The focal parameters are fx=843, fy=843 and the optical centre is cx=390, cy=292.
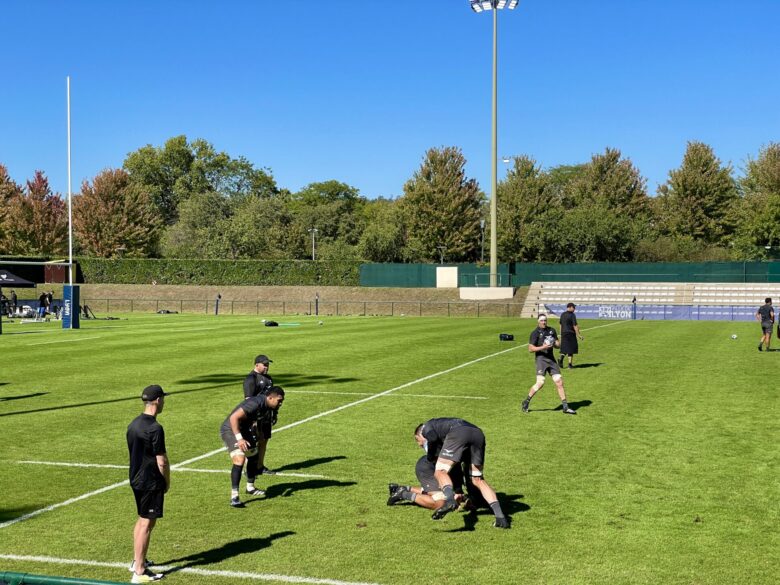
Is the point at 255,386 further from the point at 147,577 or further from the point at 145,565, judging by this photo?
the point at 147,577

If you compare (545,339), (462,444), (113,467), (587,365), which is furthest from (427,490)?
(587,365)

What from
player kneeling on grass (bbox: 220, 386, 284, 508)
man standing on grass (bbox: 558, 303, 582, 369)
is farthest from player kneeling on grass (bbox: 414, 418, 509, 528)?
man standing on grass (bbox: 558, 303, 582, 369)

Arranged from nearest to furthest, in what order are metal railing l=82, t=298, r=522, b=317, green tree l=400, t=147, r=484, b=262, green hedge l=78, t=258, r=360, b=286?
metal railing l=82, t=298, r=522, b=317
green hedge l=78, t=258, r=360, b=286
green tree l=400, t=147, r=484, b=262

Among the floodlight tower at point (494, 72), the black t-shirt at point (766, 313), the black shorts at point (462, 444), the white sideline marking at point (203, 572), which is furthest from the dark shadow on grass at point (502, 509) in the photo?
the floodlight tower at point (494, 72)

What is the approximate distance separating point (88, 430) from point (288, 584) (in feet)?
29.8

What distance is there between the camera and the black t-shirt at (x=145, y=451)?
8156 mm

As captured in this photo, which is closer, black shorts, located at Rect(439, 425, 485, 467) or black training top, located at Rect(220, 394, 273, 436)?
black shorts, located at Rect(439, 425, 485, 467)

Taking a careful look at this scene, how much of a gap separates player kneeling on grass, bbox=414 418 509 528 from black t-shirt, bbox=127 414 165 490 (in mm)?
3331

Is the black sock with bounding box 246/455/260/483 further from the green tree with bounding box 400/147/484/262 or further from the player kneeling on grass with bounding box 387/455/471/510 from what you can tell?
the green tree with bounding box 400/147/484/262

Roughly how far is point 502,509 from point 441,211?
91069 mm

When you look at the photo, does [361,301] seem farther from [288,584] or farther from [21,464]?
[288,584]

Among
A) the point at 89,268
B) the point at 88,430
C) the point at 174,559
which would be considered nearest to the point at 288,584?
the point at 174,559

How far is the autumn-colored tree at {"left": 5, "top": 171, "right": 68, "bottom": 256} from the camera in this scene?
101812mm

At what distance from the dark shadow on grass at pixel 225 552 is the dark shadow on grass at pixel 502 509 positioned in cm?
211
